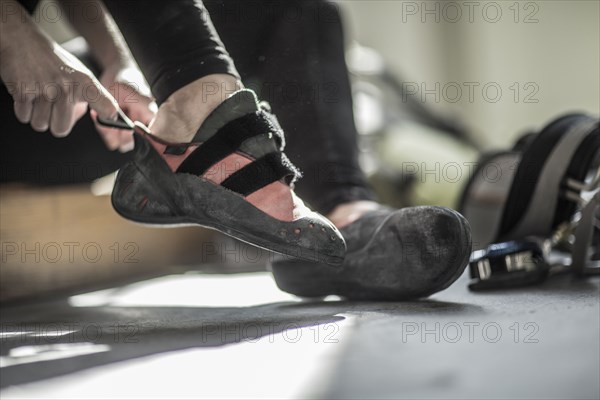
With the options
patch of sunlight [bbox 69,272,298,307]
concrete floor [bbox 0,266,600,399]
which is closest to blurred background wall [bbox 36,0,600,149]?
patch of sunlight [bbox 69,272,298,307]

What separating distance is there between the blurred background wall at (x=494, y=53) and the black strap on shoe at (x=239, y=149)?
225cm

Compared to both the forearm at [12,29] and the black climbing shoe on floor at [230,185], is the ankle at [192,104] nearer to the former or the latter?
the black climbing shoe on floor at [230,185]

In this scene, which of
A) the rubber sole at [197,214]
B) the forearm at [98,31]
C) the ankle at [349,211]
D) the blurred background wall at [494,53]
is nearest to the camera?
the rubber sole at [197,214]

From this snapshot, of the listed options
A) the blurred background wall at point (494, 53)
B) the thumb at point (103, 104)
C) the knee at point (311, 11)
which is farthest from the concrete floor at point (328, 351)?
the blurred background wall at point (494, 53)

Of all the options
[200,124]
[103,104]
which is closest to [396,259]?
[200,124]

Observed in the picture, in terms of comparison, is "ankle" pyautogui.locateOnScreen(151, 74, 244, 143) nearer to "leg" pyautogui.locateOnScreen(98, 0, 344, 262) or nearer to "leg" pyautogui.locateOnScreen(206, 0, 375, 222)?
"leg" pyautogui.locateOnScreen(98, 0, 344, 262)

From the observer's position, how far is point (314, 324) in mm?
550

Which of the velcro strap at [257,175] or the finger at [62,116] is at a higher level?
the finger at [62,116]

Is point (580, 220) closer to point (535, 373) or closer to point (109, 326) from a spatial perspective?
point (535, 373)

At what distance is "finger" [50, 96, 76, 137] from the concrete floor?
0.67 feet

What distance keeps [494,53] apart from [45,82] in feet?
8.89

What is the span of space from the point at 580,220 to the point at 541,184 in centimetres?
9

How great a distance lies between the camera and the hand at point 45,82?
67cm

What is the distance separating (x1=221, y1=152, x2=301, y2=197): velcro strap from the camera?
613 mm
